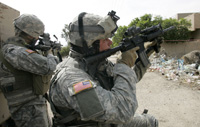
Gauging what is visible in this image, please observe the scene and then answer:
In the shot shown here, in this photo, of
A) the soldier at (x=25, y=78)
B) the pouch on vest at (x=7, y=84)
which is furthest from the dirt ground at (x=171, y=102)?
the pouch on vest at (x=7, y=84)

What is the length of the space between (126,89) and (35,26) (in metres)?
1.70

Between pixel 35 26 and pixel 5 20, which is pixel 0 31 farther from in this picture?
pixel 35 26

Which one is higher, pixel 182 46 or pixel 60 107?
pixel 60 107

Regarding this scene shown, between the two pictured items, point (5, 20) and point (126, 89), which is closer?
point (126, 89)

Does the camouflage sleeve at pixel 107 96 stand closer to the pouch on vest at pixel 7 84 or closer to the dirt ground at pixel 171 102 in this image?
the pouch on vest at pixel 7 84

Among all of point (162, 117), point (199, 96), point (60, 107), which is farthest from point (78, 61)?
point (199, 96)

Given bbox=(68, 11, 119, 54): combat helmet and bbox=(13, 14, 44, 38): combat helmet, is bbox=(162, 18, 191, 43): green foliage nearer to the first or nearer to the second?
bbox=(13, 14, 44, 38): combat helmet

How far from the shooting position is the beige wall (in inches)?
95.2

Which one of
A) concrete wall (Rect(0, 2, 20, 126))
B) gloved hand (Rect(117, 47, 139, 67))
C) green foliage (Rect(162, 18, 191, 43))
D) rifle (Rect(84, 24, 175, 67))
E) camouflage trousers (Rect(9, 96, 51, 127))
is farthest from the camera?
green foliage (Rect(162, 18, 191, 43))

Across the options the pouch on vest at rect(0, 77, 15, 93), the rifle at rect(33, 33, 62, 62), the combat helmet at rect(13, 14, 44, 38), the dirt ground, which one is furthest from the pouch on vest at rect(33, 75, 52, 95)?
the dirt ground

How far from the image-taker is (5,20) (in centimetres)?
252

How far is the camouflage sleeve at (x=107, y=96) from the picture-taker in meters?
1.20

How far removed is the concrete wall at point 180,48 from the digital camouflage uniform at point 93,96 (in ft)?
51.4

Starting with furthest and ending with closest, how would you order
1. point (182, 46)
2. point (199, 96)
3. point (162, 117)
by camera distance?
1. point (182, 46)
2. point (199, 96)
3. point (162, 117)
